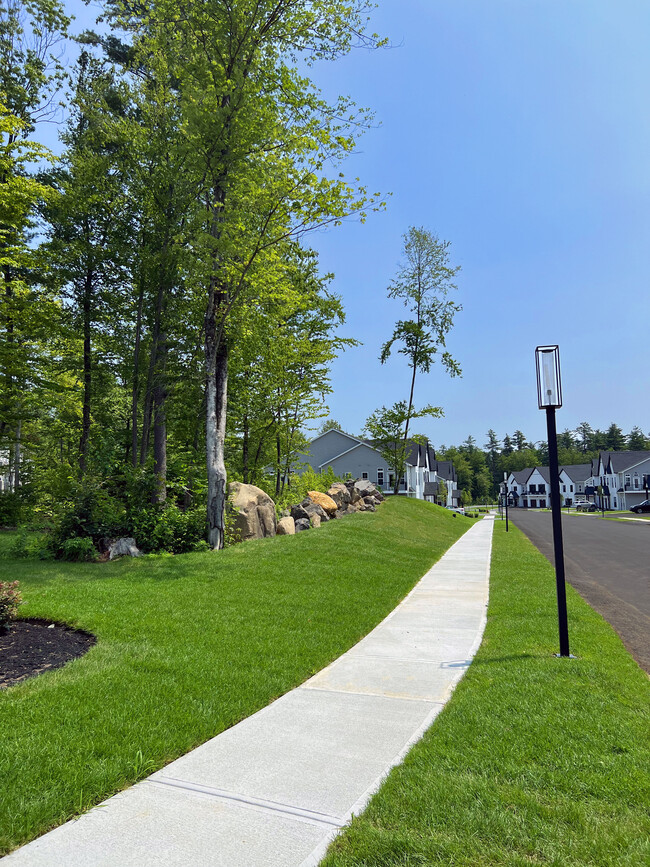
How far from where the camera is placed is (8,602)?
5859 millimetres

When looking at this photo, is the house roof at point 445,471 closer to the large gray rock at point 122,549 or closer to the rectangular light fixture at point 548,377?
the large gray rock at point 122,549

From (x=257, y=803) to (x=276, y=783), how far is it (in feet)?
0.78

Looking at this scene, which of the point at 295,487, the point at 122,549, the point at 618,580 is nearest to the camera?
the point at 122,549

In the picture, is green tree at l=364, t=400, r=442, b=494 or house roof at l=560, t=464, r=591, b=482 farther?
house roof at l=560, t=464, r=591, b=482

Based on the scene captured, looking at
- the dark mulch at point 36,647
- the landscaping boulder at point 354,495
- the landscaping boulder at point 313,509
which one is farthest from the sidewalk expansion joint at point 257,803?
the landscaping boulder at point 354,495

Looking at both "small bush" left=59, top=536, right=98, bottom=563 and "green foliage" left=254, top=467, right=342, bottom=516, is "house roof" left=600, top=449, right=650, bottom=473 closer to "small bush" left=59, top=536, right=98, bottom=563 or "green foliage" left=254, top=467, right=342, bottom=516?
"green foliage" left=254, top=467, right=342, bottom=516

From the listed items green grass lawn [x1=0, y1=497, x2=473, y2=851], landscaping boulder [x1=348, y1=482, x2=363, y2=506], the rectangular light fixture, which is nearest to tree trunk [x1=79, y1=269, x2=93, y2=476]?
green grass lawn [x1=0, y1=497, x2=473, y2=851]

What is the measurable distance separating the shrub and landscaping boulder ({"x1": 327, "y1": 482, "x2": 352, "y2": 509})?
14.9m

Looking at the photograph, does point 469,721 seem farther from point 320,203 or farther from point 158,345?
point 158,345

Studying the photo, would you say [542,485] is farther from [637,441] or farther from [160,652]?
[160,652]

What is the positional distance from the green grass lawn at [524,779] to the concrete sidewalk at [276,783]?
0.78 ft

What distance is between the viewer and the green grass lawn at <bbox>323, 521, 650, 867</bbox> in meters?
2.65

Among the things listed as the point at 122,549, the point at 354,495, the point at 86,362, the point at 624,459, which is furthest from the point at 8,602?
the point at 624,459

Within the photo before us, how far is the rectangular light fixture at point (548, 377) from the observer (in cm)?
610
